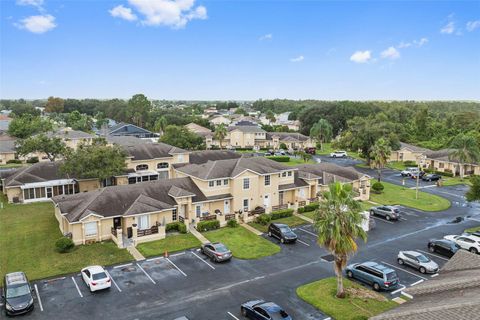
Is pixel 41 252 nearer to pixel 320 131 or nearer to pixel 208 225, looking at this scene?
pixel 208 225

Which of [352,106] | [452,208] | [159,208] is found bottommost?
[452,208]

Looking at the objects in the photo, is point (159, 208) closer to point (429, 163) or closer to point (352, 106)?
point (429, 163)

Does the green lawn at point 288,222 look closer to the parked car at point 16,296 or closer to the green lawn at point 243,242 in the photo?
the green lawn at point 243,242

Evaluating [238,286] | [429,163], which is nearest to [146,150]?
[238,286]

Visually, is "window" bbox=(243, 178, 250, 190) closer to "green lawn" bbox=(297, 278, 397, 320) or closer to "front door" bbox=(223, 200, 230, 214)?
"front door" bbox=(223, 200, 230, 214)

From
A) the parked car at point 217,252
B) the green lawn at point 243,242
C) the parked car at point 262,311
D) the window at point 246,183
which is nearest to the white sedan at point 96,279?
the parked car at point 217,252

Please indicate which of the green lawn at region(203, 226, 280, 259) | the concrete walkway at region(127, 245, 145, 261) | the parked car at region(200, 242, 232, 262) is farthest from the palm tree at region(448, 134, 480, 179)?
the concrete walkway at region(127, 245, 145, 261)
